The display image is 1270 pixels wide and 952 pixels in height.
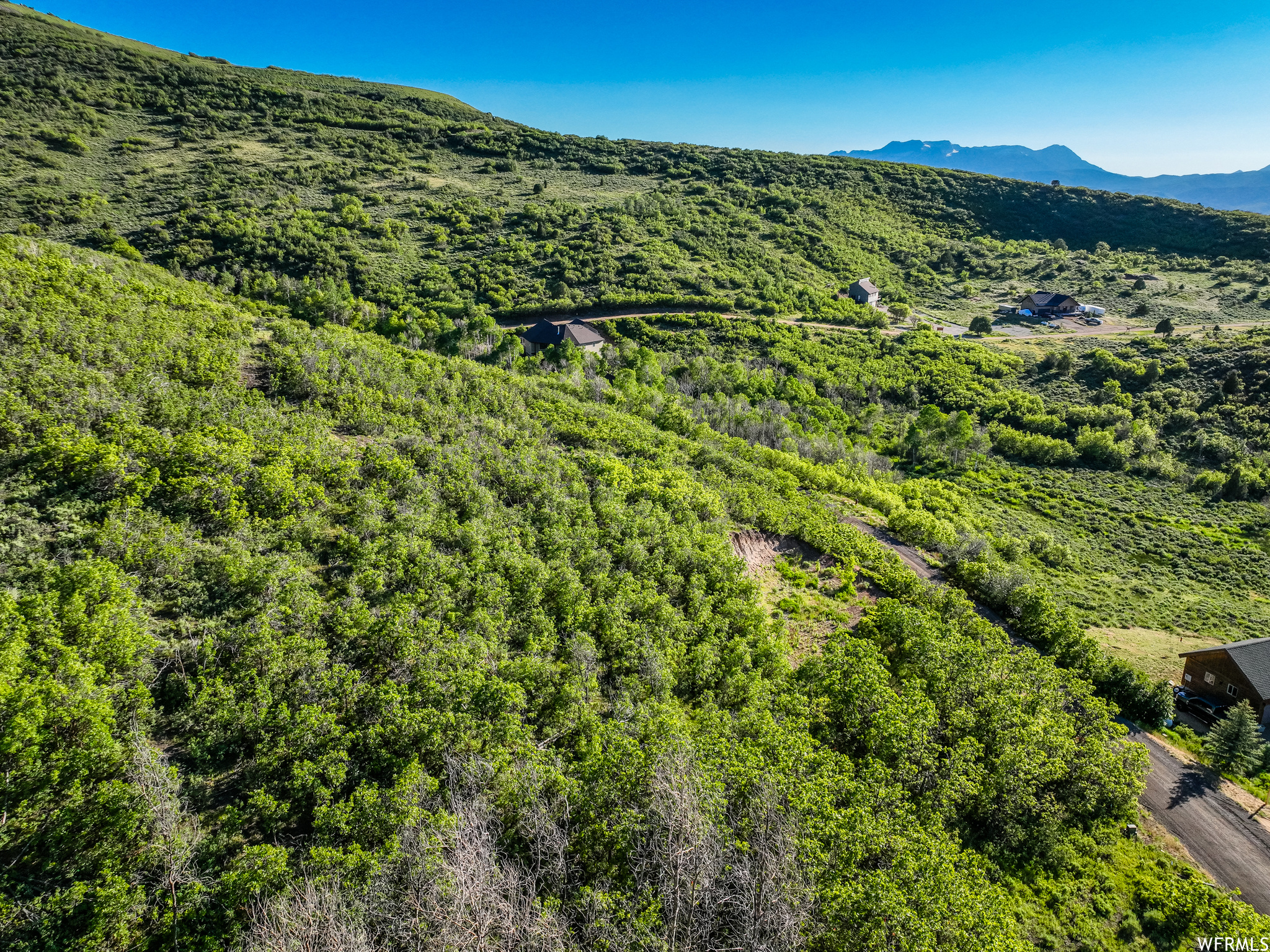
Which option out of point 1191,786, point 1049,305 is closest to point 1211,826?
point 1191,786

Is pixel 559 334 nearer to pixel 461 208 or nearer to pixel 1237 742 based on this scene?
pixel 461 208

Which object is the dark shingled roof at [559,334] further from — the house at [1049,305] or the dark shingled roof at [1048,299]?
the dark shingled roof at [1048,299]

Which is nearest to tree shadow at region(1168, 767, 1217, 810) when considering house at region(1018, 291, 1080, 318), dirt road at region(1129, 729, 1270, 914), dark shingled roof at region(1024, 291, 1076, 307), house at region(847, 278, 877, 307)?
dirt road at region(1129, 729, 1270, 914)

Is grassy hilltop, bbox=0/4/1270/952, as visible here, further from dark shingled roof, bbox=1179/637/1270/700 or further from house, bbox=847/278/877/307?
house, bbox=847/278/877/307

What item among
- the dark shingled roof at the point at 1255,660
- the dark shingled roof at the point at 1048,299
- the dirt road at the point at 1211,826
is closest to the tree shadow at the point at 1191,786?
the dirt road at the point at 1211,826

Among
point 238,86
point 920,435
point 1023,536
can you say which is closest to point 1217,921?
point 1023,536
